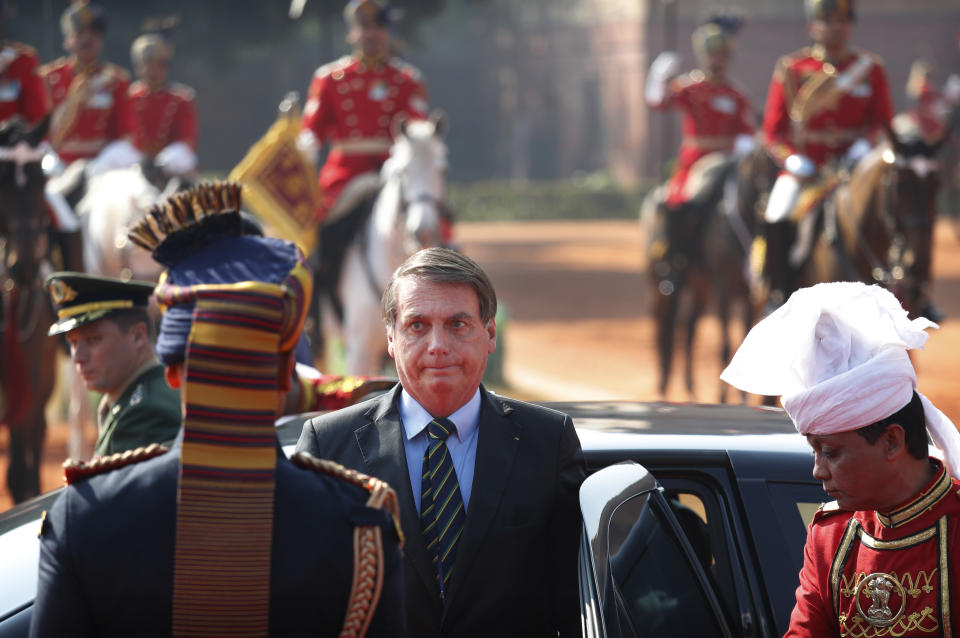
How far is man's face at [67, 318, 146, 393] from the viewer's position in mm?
4383

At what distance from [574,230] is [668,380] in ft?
77.1

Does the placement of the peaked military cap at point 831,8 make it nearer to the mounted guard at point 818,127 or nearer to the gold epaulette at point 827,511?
the mounted guard at point 818,127

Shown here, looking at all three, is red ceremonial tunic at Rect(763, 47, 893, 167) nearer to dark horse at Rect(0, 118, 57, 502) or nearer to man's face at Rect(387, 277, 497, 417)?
dark horse at Rect(0, 118, 57, 502)

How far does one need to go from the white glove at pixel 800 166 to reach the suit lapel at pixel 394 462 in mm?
8101

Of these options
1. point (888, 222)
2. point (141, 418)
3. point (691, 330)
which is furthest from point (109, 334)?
point (691, 330)

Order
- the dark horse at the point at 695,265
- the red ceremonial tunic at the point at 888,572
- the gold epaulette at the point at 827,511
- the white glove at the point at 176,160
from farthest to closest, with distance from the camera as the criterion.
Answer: the dark horse at the point at 695,265, the white glove at the point at 176,160, the gold epaulette at the point at 827,511, the red ceremonial tunic at the point at 888,572

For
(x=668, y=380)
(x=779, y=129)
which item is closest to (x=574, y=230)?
(x=668, y=380)

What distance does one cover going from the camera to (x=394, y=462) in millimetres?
2984

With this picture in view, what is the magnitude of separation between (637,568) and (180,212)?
129 cm

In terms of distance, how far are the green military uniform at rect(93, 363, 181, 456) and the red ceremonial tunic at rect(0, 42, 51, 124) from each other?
6.74 metres

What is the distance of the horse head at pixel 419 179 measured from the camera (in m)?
9.26

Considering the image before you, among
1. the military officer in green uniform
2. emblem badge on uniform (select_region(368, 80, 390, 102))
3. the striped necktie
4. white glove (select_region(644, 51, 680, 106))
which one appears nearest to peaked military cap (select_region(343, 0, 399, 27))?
emblem badge on uniform (select_region(368, 80, 390, 102))

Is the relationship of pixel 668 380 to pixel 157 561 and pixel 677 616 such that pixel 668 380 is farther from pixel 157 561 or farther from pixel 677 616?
pixel 157 561

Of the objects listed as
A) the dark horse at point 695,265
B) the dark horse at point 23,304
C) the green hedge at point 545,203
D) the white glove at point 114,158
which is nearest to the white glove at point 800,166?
the dark horse at point 695,265
